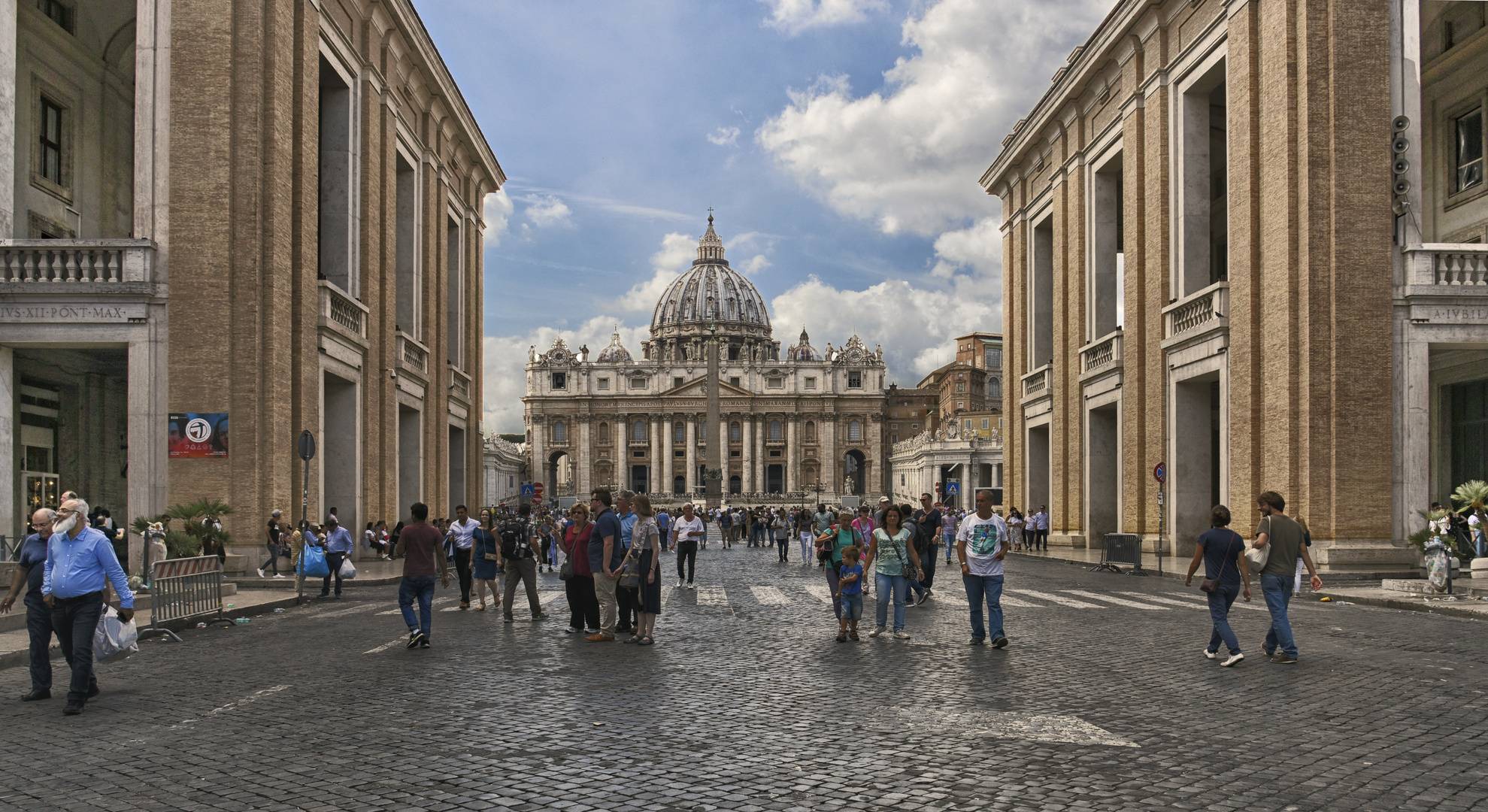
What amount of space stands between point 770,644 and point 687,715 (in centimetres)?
387

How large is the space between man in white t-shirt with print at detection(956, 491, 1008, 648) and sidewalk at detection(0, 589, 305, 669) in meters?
7.66

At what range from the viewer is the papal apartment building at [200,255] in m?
18.5

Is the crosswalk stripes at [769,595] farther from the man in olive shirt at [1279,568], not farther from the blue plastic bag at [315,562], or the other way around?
the man in olive shirt at [1279,568]

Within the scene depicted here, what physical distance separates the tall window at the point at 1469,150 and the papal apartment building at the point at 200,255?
21.1 meters

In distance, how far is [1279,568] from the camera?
32.8 ft

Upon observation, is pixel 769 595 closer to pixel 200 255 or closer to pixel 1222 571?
pixel 1222 571

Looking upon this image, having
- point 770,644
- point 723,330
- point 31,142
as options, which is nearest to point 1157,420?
point 770,644

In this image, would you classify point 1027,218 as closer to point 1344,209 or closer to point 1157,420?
point 1157,420

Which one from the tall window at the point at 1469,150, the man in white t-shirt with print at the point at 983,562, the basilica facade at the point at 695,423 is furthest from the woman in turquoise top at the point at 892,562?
the basilica facade at the point at 695,423

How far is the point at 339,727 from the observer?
7277 mm

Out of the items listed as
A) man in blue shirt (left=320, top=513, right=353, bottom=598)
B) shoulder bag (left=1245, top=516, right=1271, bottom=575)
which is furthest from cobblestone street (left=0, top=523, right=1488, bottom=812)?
man in blue shirt (left=320, top=513, right=353, bottom=598)

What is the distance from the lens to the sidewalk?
34.4 feet

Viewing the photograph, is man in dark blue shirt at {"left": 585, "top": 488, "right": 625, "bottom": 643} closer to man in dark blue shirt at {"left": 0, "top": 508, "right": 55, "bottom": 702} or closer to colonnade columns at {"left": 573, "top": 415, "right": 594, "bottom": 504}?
man in dark blue shirt at {"left": 0, "top": 508, "right": 55, "bottom": 702}

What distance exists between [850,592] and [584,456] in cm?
12350
